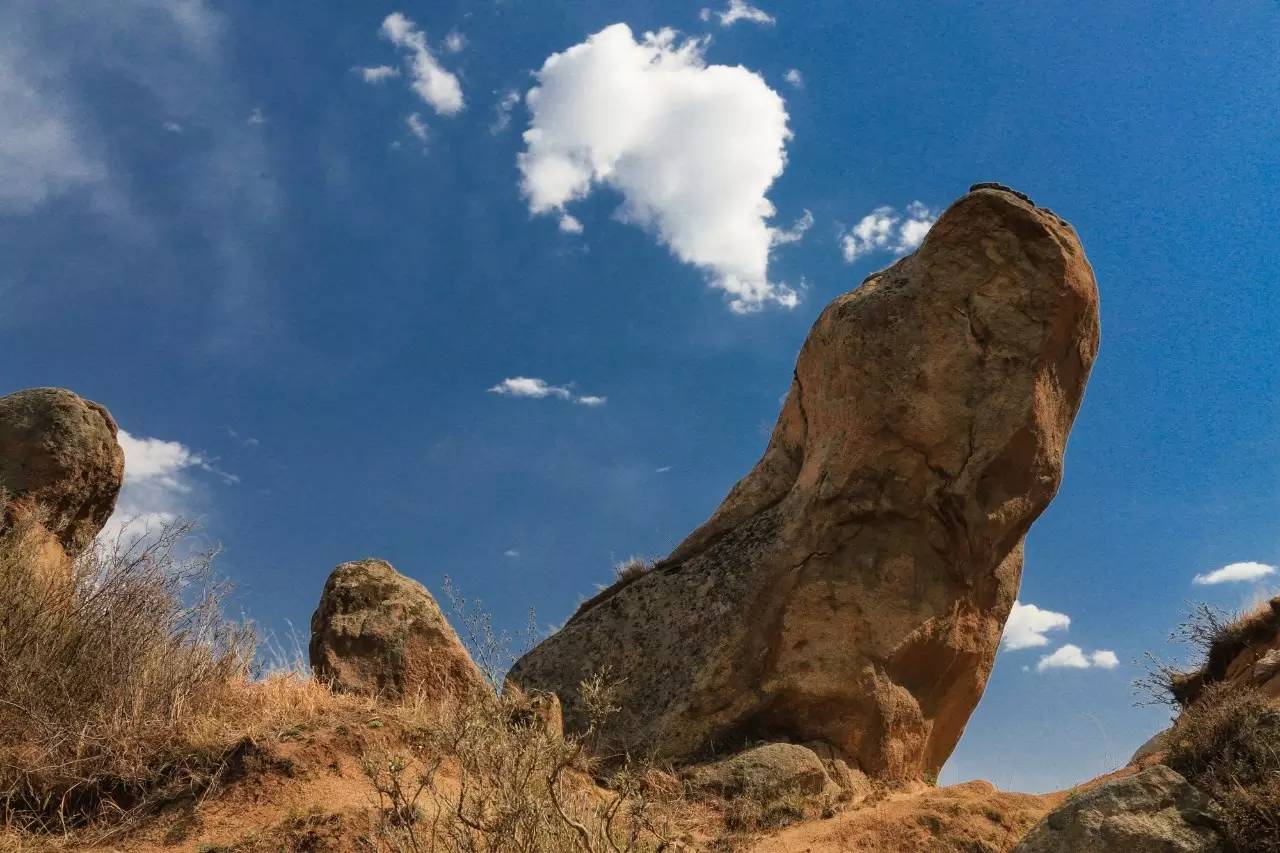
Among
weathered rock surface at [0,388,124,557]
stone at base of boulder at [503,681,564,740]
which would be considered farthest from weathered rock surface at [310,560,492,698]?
weathered rock surface at [0,388,124,557]

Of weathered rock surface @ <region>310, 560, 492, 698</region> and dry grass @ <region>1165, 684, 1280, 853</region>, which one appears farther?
weathered rock surface @ <region>310, 560, 492, 698</region>

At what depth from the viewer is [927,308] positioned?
33.7ft

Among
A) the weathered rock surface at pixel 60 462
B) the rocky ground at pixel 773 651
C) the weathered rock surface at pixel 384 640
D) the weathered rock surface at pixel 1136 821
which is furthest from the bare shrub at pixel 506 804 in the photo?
the weathered rock surface at pixel 60 462

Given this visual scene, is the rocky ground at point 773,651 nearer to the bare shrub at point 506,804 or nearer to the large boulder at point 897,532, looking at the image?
the large boulder at point 897,532

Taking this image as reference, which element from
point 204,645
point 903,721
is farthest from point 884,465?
point 204,645

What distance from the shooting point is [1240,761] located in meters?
6.93

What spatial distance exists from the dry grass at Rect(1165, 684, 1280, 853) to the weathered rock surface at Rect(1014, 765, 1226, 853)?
0.14m

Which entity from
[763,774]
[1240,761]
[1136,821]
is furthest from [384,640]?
[1240,761]

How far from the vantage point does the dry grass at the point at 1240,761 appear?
646 centimetres

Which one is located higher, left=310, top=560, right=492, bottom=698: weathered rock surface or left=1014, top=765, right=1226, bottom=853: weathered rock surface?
left=310, top=560, right=492, bottom=698: weathered rock surface

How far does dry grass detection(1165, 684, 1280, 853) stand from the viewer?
646 centimetres

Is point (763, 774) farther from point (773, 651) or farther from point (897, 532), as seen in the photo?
point (897, 532)

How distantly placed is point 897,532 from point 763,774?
2.75m

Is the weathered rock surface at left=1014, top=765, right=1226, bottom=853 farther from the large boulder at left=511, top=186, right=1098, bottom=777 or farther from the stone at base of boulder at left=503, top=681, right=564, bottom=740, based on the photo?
the stone at base of boulder at left=503, top=681, right=564, bottom=740
